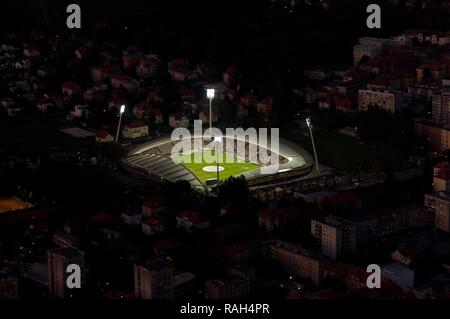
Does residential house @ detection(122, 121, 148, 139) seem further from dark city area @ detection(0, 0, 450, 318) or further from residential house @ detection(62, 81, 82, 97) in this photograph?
residential house @ detection(62, 81, 82, 97)

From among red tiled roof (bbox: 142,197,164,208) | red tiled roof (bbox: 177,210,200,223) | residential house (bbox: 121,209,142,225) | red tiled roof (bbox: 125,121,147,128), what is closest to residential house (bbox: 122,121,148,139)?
red tiled roof (bbox: 125,121,147,128)

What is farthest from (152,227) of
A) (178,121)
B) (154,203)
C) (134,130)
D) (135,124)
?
(178,121)

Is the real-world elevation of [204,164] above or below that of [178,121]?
below

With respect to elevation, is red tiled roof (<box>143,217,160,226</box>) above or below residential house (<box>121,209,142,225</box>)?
above

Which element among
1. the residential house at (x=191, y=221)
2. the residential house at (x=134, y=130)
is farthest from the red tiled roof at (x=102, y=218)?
the residential house at (x=134, y=130)

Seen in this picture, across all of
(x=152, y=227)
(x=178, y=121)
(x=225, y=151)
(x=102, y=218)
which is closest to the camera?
(x=152, y=227)

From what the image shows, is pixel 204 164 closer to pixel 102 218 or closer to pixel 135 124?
pixel 135 124

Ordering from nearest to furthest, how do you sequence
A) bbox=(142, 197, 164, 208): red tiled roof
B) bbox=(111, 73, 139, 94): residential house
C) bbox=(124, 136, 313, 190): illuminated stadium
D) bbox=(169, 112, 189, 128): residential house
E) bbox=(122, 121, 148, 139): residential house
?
bbox=(142, 197, 164, 208): red tiled roof
bbox=(124, 136, 313, 190): illuminated stadium
bbox=(122, 121, 148, 139): residential house
bbox=(169, 112, 189, 128): residential house
bbox=(111, 73, 139, 94): residential house

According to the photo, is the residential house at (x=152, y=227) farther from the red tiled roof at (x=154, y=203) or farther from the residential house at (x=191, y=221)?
the red tiled roof at (x=154, y=203)
